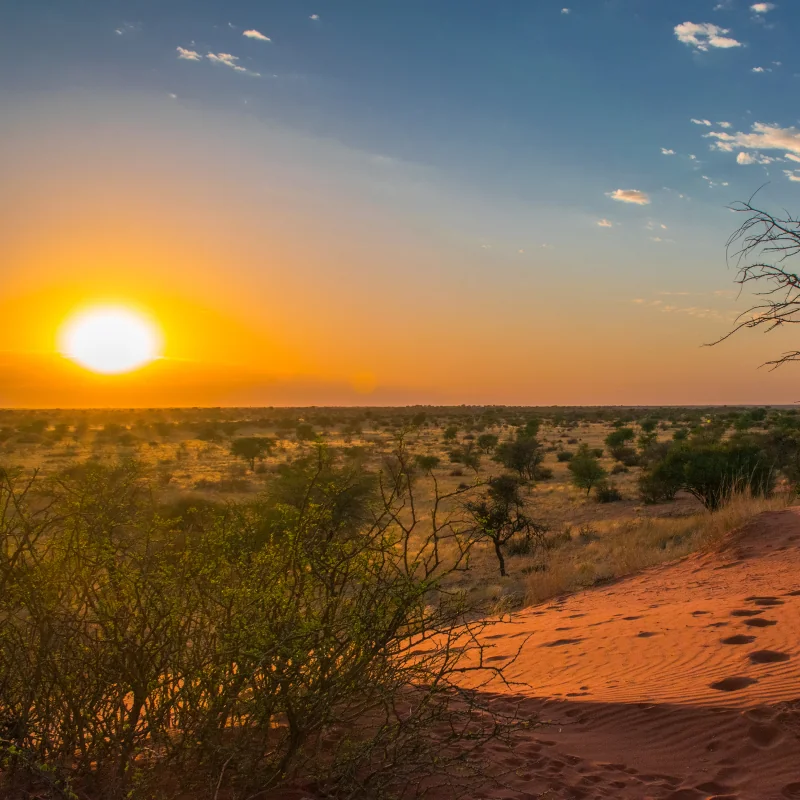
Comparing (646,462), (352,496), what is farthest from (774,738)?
(646,462)

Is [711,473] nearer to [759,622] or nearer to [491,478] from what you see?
[491,478]

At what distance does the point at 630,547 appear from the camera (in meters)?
15.8

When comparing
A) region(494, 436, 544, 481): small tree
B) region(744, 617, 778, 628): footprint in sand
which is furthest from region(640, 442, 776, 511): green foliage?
region(744, 617, 778, 628): footprint in sand

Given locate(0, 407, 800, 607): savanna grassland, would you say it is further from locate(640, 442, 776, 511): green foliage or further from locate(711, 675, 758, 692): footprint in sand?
locate(711, 675, 758, 692): footprint in sand

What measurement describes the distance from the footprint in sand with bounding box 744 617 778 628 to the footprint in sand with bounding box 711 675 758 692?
75.0 inches

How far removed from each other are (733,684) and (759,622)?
2270 mm

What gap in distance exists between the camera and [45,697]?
13.9ft

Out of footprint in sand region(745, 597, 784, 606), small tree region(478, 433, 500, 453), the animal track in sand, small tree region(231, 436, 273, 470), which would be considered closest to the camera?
the animal track in sand

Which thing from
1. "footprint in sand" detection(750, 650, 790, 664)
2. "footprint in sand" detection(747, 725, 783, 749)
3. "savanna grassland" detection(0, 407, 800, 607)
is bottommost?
"savanna grassland" detection(0, 407, 800, 607)

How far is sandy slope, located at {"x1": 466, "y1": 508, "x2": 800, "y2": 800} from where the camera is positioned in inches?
201

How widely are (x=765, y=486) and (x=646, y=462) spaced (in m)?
10.0

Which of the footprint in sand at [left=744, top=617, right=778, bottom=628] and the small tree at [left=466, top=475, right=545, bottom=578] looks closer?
the footprint in sand at [left=744, top=617, right=778, bottom=628]

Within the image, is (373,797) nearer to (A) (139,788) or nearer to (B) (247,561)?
(A) (139,788)

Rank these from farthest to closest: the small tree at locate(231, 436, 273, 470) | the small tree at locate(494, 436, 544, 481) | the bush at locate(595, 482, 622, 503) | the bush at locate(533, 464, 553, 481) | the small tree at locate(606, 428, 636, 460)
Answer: the small tree at locate(231, 436, 273, 470) < the small tree at locate(606, 428, 636, 460) < the small tree at locate(494, 436, 544, 481) < the bush at locate(533, 464, 553, 481) < the bush at locate(595, 482, 622, 503)
